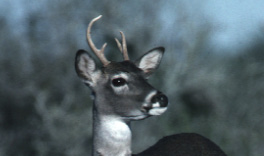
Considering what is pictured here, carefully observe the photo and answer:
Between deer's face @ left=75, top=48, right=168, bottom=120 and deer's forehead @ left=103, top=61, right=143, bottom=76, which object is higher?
deer's forehead @ left=103, top=61, right=143, bottom=76

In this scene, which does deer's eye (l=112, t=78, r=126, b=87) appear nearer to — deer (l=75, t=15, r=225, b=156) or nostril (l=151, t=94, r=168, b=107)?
deer (l=75, t=15, r=225, b=156)

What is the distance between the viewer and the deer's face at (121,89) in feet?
16.4

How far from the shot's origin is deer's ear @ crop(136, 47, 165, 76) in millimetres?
5719

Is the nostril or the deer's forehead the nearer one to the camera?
the nostril

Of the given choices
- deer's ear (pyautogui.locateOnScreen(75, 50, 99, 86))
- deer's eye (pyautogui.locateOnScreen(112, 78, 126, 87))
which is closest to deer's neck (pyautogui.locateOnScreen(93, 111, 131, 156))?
deer's eye (pyautogui.locateOnScreen(112, 78, 126, 87))

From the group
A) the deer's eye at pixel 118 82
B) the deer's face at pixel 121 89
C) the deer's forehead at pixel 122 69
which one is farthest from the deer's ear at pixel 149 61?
the deer's eye at pixel 118 82

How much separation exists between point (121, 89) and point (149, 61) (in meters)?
0.69

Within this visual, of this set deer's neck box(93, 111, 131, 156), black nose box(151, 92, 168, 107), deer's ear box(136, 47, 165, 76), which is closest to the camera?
black nose box(151, 92, 168, 107)

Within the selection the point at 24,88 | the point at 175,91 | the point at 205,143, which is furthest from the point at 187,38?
the point at 205,143

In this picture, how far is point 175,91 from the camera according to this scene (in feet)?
40.2

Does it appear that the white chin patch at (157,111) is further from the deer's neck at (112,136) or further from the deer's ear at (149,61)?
the deer's ear at (149,61)

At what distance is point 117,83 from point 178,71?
23.5 feet

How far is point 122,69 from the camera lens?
17.6 ft

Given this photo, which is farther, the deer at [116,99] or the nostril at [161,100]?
the deer at [116,99]
